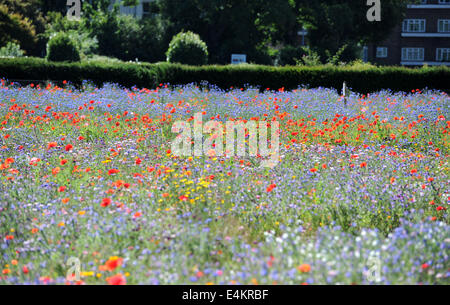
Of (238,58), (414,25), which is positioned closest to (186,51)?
(238,58)

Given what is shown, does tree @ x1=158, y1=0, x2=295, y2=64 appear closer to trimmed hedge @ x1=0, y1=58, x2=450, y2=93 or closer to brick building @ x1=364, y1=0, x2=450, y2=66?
trimmed hedge @ x1=0, y1=58, x2=450, y2=93

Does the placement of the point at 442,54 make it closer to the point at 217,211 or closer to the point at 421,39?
the point at 421,39

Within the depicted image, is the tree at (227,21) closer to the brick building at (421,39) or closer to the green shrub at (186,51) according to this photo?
the green shrub at (186,51)

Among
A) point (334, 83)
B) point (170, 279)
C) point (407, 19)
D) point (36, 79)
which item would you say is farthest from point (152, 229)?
point (407, 19)

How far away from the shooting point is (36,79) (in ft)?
60.5

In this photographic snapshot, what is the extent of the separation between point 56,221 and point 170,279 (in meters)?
1.40

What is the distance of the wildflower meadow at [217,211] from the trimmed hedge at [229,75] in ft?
32.5

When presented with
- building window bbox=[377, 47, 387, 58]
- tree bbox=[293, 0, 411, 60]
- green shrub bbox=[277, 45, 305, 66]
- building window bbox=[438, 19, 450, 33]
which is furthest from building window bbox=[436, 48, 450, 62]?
green shrub bbox=[277, 45, 305, 66]

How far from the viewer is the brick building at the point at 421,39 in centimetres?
5144

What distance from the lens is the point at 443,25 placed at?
2036 inches

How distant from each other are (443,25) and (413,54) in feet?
13.0

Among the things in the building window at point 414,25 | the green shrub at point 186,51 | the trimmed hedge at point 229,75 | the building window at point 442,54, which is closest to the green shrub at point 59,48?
the trimmed hedge at point 229,75

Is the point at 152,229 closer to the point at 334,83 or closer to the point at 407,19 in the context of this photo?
the point at 334,83

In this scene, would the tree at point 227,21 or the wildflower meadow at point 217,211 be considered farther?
the tree at point 227,21
